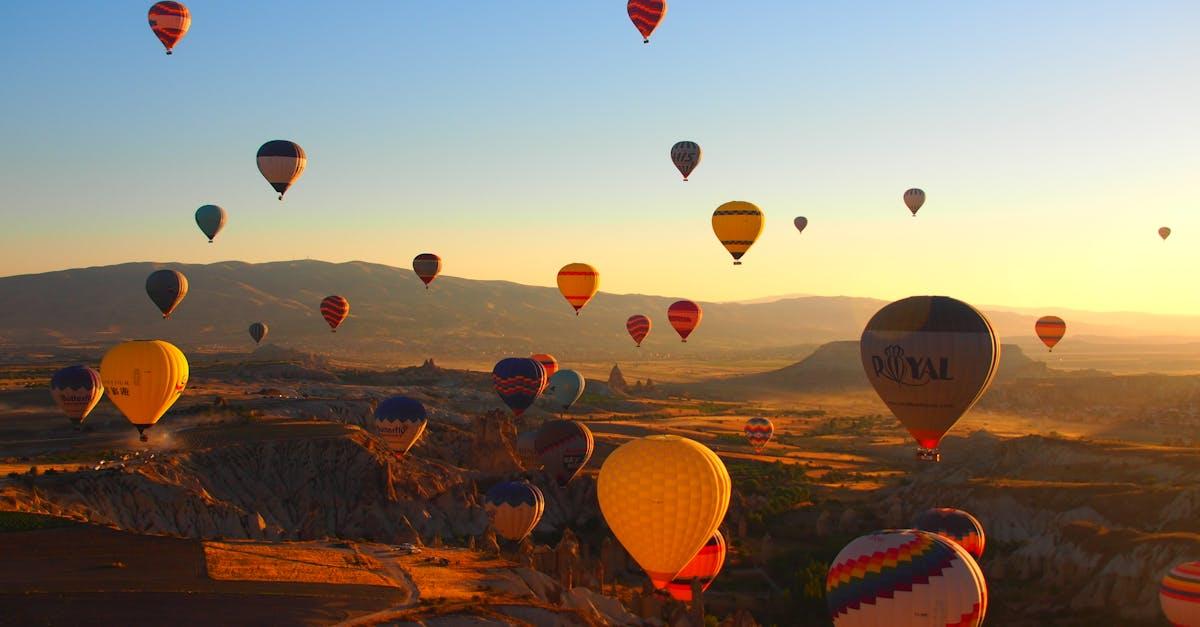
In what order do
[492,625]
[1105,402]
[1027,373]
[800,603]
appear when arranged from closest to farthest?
[492,625] → [800,603] → [1105,402] → [1027,373]

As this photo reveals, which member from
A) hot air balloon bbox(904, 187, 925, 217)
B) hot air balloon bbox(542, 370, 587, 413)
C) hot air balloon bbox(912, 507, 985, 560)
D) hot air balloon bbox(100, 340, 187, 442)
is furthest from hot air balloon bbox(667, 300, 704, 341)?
hot air balloon bbox(100, 340, 187, 442)

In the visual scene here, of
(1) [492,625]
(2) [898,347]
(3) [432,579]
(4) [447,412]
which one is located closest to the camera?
(1) [492,625]

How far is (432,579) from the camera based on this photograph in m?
33.7

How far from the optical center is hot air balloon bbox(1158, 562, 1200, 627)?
1345 inches

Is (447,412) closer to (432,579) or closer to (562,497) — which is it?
(562,497)

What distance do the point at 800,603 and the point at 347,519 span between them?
2041cm

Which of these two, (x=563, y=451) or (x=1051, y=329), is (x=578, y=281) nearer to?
(x=563, y=451)

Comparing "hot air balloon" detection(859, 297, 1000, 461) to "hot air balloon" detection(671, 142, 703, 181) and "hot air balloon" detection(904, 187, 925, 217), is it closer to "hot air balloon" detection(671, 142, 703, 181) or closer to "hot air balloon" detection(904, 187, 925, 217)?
"hot air balloon" detection(671, 142, 703, 181)

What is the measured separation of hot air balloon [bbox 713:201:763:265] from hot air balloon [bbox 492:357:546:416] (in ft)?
44.5

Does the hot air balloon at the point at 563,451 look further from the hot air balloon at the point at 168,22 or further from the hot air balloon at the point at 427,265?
the hot air balloon at the point at 427,265

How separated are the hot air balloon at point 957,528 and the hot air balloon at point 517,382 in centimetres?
2713

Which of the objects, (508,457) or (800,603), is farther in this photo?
(508,457)

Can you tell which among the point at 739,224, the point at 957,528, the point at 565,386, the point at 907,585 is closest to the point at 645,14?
the point at 739,224

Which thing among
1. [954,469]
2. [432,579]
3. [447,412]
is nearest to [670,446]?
[432,579]
